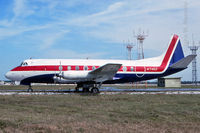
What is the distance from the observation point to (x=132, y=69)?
95.1 ft

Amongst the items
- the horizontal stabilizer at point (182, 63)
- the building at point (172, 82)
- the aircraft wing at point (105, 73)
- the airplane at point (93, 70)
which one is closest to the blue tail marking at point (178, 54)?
the airplane at point (93, 70)

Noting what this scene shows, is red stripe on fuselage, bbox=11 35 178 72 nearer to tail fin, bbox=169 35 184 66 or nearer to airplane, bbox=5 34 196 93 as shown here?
airplane, bbox=5 34 196 93

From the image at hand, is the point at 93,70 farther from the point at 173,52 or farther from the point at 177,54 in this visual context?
the point at 177,54

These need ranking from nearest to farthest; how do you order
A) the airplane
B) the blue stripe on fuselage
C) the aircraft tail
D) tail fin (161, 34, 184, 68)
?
the airplane < the blue stripe on fuselage < the aircraft tail < tail fin (161, 34, 184, 68)

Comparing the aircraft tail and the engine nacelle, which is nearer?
the engine nacelle

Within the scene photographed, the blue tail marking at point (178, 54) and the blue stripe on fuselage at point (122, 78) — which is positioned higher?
the blue tail marking at point (178, 54)

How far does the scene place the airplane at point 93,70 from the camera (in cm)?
2556

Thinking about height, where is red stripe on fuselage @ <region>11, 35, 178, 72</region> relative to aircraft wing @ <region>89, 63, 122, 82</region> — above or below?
above

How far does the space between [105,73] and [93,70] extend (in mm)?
1664

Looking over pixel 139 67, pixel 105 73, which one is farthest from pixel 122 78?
pixel 105 73

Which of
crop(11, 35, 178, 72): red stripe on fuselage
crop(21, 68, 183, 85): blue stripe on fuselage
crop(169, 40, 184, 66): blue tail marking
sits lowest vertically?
crop(21, 68, 183, 85): blue stripe on fuselage

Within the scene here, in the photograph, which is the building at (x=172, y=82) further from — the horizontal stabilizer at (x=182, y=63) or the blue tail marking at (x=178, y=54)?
the horizontal stabilizer at (x=182, y=63)

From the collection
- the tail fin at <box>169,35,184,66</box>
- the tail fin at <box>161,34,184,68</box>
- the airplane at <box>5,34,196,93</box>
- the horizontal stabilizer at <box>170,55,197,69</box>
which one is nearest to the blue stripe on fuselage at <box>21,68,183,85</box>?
the airplane at <box>5,34,196,93</box>

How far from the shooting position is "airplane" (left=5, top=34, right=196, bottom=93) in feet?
83.9
